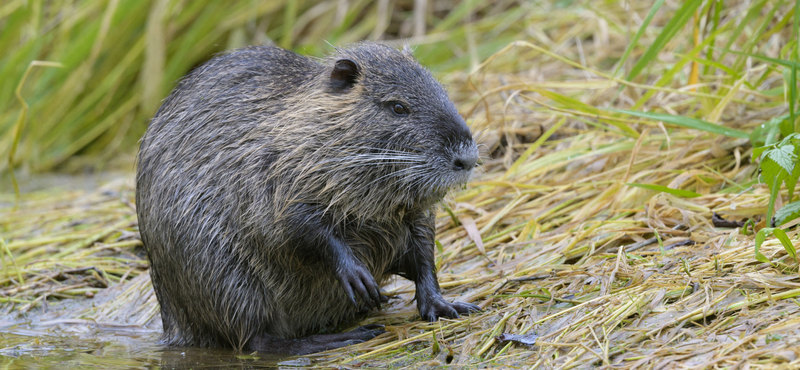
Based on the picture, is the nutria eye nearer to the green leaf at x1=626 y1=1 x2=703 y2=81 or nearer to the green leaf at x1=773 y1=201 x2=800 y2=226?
the green leaf at x1=626 y1=1 x2=703 y2=81

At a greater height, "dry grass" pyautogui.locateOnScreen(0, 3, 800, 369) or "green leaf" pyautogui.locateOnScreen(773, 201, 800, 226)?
"green leaf" pyautogui.locateOnScreen(773, 201, 800, 226)

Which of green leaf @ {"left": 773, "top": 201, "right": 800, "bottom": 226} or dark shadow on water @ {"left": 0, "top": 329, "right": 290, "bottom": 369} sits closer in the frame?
green leaf @ {"left": 773, "top": 201, "right": 800, "bottom": 226}

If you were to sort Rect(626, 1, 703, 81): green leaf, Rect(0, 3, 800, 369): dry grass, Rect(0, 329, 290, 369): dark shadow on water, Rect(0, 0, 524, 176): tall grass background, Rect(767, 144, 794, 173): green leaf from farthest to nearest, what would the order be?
1. Rect(0, 0, 524, 176): tall grass background
2. Rect(626, 1, 703, 81): green leaf
3. Rect(0, 329, 290, 369): dark shadow on water
4. Rect(767, 144, 794, 173): green leaf
5. Rect(0, 3, 800, 369): dry grass

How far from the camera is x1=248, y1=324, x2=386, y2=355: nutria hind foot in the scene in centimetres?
307

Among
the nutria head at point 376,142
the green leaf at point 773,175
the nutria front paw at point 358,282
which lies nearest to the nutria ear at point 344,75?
the nutria head at point 376,142

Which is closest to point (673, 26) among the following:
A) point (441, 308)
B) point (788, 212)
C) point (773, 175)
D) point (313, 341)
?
point (773, 175)

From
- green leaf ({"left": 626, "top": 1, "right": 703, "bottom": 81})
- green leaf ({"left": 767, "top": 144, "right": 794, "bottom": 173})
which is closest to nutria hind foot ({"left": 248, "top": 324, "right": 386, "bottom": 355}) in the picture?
green leaf ({"left": 767, "top": 144, "right": 794, "bottom": 173})

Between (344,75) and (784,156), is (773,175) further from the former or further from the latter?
(344,75)

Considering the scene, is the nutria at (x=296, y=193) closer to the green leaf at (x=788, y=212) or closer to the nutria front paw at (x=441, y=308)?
the nutria front paw at (x=441, y=308)

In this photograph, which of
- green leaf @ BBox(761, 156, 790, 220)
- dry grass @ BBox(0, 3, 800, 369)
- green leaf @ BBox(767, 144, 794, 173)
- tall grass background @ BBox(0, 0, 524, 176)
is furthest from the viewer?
tall grass background @ BBox(0, 0, 524, 176)

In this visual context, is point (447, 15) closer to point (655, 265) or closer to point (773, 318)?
point (655, 265)

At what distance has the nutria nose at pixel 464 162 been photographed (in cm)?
289

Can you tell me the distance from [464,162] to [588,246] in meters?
0.73

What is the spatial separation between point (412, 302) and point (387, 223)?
52cm
